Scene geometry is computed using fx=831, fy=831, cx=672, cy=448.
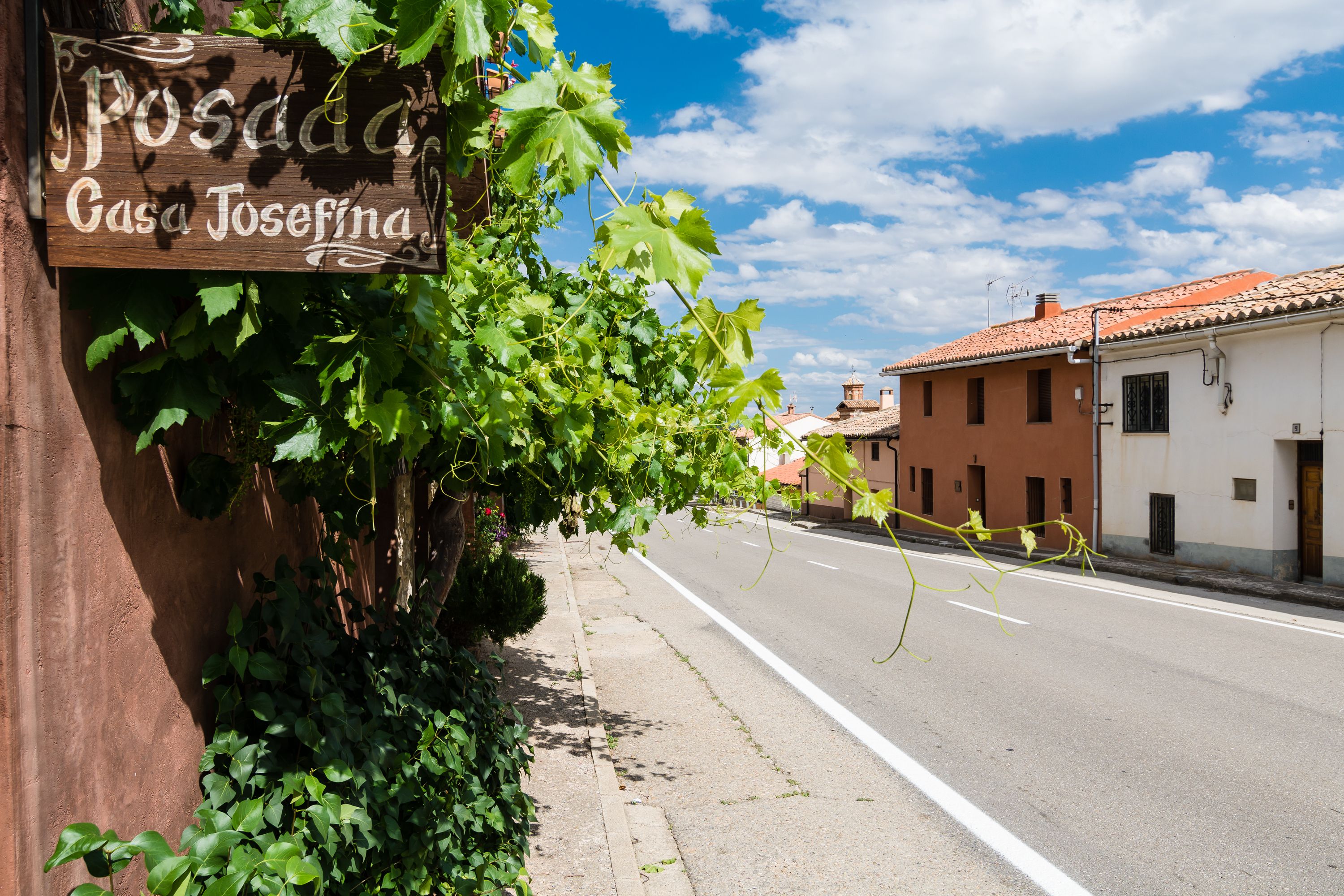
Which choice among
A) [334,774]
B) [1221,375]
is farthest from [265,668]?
[1221,375]

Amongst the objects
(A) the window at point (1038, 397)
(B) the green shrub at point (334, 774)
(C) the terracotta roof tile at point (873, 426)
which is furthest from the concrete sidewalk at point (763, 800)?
(C) the terracotta roof tile at point (873, 426)

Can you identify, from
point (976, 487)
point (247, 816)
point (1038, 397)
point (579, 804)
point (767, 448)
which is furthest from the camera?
point (976, 487)

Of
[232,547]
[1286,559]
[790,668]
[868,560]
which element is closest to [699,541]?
[868,560]

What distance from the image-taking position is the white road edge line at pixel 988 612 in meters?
11.2

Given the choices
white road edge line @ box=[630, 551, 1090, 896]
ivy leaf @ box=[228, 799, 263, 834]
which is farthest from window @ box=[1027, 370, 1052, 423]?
ivy leaf @ box=[228, 799, 263, 834]

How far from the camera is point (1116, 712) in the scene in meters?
6.99

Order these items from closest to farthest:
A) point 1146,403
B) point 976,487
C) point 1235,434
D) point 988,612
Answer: point 988,612 → point 1235,434 → point 1146,403 → point 976,487

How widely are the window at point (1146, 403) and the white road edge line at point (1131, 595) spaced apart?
535 centimetres

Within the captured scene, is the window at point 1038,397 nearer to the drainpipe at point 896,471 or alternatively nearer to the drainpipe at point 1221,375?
the drainpipe at point 1221,375

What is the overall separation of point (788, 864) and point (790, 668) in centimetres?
445

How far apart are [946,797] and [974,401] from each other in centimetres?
2471

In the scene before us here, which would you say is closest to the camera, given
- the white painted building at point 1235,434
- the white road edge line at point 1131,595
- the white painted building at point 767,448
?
the white painted building at point 767,448

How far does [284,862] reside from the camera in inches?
78.2

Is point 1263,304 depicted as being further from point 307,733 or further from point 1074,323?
point 307,733
